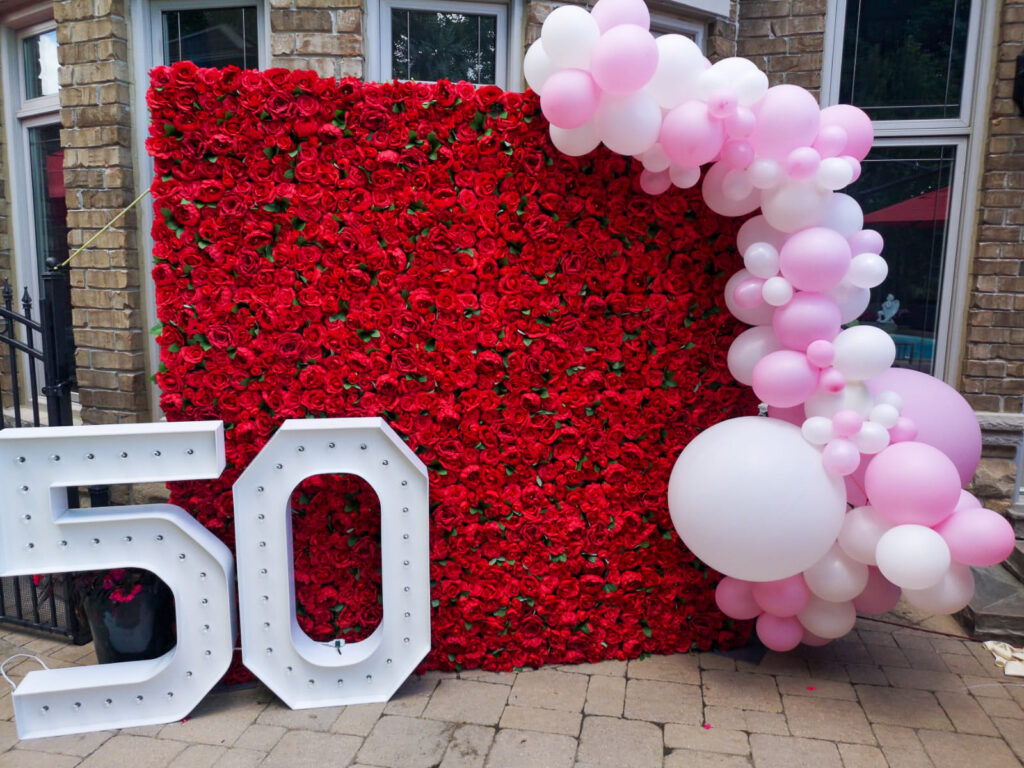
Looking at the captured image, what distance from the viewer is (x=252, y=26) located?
3465 mm

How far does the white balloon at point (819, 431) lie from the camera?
8.12 feet

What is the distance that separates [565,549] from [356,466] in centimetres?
Answer: 90

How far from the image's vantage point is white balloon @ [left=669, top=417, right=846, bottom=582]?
241 centimetres

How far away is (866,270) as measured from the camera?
2.51 metres

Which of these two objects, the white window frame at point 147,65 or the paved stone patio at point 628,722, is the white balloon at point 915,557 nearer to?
the paved stone patio at point 628,722

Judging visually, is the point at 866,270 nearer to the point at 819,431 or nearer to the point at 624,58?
the point at 819,431

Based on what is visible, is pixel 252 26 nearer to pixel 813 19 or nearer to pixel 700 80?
pixel 700 80

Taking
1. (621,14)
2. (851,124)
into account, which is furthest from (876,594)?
(621,14)

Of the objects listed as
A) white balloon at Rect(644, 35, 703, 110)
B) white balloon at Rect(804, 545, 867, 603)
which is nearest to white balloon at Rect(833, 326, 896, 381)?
white balloon at Rect(804, 545, 867, 603)

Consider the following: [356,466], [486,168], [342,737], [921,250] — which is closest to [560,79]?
[486,168]

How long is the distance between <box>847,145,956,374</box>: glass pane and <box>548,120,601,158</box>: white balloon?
230 centimetres

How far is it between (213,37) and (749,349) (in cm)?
282

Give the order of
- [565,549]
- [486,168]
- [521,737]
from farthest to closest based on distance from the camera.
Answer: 1. [565,549]
2. [486,168]
3. [521,737]

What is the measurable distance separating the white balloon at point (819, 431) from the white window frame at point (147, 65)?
9.16 ft
